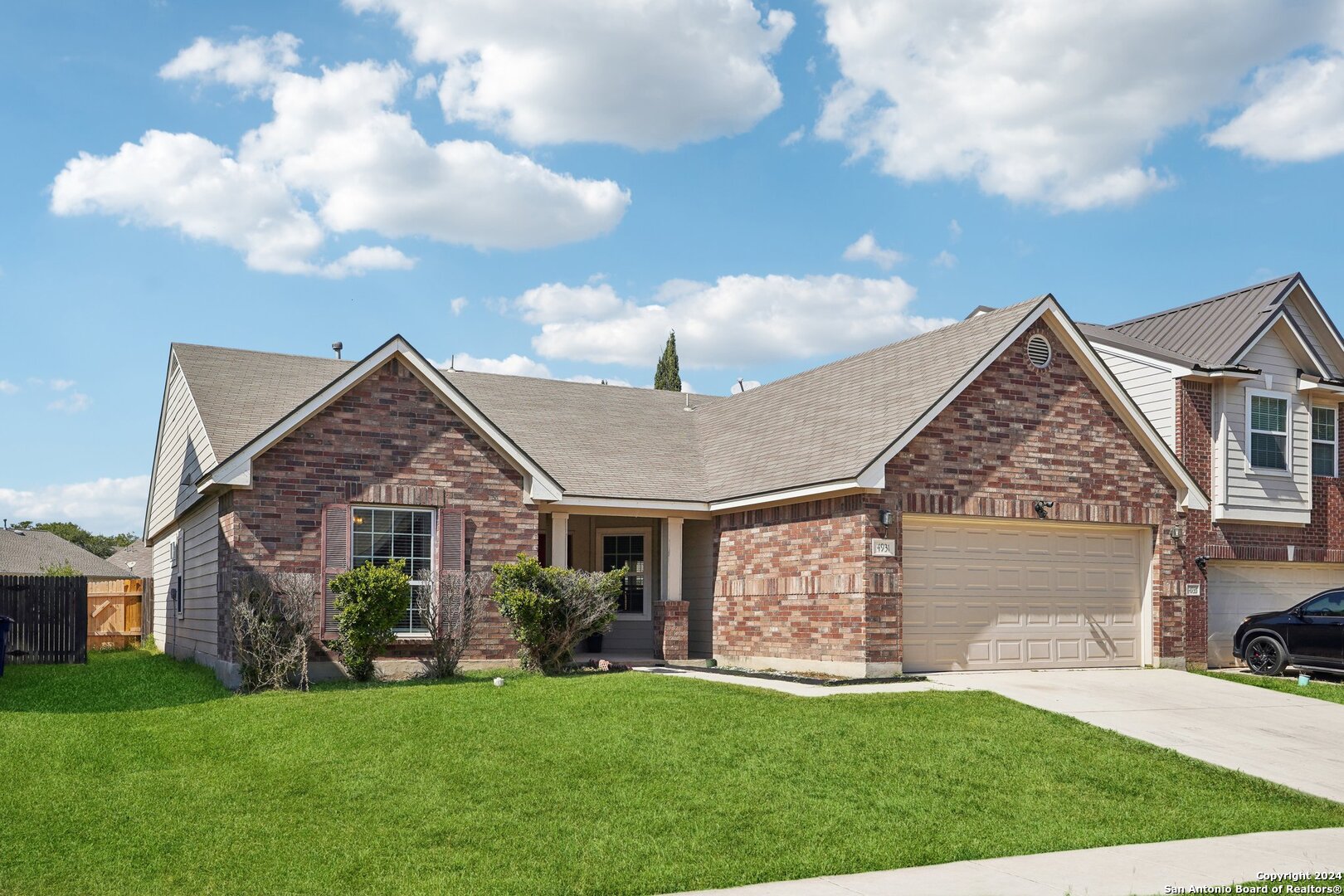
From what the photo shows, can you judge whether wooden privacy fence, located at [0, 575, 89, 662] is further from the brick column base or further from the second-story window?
the second-story window

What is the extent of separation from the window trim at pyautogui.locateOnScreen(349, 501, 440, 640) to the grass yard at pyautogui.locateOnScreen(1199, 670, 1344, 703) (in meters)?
12.2

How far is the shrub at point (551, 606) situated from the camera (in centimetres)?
1725

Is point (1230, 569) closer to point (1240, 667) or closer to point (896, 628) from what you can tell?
point (1240, 667)

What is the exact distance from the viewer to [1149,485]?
19781mm

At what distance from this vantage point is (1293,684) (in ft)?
60.3

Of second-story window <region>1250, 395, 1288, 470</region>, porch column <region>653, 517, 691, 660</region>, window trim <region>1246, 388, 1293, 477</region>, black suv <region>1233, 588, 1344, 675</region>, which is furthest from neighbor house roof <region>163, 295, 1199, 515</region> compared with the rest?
second-story window <region>1250, 395, 1288, 470</region>

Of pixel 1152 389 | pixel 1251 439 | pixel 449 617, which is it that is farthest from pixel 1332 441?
pixel 449 617

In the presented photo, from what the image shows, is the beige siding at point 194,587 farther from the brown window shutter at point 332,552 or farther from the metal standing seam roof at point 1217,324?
the metal standing seam roof at point 1217,324

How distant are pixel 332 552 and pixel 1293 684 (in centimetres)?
1457

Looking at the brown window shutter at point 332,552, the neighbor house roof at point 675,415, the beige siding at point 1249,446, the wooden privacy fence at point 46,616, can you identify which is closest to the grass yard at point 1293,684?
the neighbor house roof at point 675,415

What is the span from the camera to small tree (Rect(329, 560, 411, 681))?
641 inches

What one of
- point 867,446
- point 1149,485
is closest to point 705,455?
point 867,446

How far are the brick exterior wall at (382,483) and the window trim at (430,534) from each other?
0.35 feet

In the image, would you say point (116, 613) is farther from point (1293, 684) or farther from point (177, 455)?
point (1293, 684)
